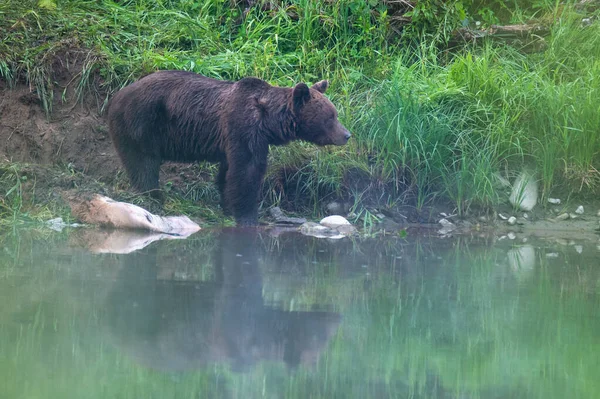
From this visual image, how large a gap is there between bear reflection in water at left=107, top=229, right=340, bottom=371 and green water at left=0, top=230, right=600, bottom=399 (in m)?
0.01

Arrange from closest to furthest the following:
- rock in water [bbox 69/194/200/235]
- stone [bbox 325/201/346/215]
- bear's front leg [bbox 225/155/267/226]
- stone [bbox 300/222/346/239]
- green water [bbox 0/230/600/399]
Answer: green water [bbox 0/230/600/399] → rock in water [bbox 69/194/200/235] → stone [bbox 300/222/346/239] → bear's front leg [bbox 225/155/267/226] → stone [bbox 325/201/346/215]

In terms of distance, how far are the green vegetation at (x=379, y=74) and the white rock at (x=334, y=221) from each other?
0.44 m

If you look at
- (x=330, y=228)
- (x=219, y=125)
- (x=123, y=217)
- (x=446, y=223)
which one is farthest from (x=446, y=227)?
(x=123, y=217)

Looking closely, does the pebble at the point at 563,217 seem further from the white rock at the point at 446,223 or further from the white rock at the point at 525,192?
the white rock at the point at 446,223

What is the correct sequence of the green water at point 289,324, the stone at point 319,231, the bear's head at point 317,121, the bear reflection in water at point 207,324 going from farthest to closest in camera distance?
the bear's head at point 317,121
the stone at point 319,231
the bear reflection in water at point 207,324
the green water at point 289,324

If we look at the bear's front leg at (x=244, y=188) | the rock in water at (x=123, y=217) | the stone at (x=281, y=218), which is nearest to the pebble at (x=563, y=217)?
the stone at (x=281, y=218)

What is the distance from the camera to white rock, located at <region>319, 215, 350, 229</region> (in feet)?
24.7

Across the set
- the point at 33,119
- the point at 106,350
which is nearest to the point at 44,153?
the point at 33,119

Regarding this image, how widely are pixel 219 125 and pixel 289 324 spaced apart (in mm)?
4091

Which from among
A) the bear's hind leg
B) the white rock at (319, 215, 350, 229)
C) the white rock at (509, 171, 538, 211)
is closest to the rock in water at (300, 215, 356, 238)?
the white rock at (319, 215, 350, 229)

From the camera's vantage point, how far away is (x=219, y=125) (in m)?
7.54

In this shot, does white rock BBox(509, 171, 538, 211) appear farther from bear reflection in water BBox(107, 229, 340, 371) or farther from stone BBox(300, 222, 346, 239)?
bear reflection in water BBox(107, 229, 340, 371)

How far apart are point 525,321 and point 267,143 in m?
3.99

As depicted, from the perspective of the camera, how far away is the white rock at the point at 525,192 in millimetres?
8148
